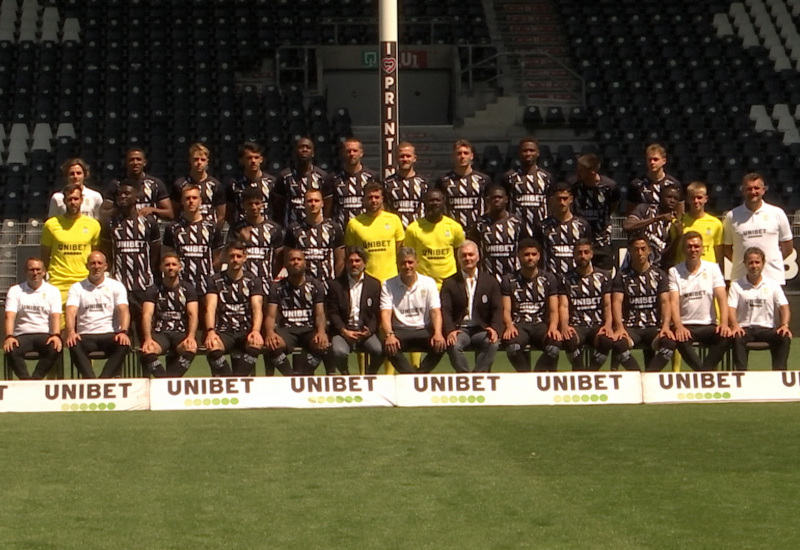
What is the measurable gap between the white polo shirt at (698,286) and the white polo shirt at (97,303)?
4.70 metres

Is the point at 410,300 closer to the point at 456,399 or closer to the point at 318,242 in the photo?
the point at 318,242

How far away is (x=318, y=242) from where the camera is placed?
41.3 ft

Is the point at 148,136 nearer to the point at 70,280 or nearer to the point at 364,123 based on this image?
the point at 364,123

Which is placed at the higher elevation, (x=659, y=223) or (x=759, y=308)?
(x=659, y=223)

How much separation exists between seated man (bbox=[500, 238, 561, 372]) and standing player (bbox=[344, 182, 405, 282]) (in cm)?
101

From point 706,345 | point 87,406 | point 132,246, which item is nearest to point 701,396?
point 706,345

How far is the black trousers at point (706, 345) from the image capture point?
12.2 m

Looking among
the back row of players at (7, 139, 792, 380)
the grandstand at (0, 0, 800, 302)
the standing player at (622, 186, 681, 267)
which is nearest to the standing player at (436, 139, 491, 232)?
the back row of players at (7, 139, 792, 380)

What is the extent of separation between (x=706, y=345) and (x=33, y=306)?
5.79 m

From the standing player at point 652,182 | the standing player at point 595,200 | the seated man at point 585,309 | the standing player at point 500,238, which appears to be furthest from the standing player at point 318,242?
the standing player at point 652,182

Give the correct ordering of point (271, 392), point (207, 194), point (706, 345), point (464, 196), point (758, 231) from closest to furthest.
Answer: point (271, 392) < point (706, 345) < point (207, 194) < point (758, 231) < point (464, 196)

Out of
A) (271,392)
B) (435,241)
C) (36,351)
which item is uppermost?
(435,241)

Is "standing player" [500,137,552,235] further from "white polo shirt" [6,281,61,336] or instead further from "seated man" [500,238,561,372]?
"white polo shirt" [6,281,61,336]

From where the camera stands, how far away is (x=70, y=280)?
12.4m
